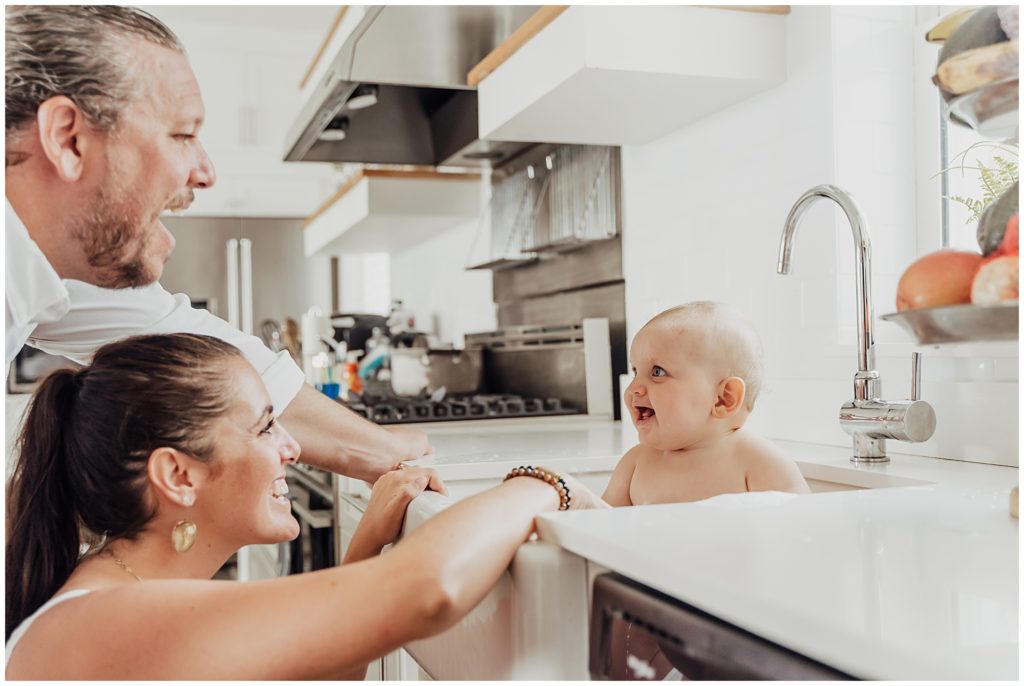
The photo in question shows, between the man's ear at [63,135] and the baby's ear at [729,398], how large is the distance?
0.87 m

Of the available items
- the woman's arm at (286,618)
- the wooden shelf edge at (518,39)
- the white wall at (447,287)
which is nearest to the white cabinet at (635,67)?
the wooden shelf edge at (518,39)

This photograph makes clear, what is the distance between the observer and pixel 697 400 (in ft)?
4.55

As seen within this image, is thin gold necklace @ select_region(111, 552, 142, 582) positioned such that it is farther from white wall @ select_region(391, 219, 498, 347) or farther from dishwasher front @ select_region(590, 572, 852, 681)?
white wall @ select_region(391, 219, 498, 347)

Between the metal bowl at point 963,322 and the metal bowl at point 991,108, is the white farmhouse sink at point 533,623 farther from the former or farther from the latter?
the metal bowl at point 991,108

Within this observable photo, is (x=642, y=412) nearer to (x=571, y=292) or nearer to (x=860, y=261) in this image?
(x=860, y=261)

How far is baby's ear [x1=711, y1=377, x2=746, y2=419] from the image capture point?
140 centimetres

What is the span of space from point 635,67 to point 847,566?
1.23 meters

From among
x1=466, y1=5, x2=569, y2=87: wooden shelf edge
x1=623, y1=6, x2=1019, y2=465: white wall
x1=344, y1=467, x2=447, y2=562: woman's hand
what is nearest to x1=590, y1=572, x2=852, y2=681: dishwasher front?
x1=344, y1=467, x2=447, y2=562: woman's hand

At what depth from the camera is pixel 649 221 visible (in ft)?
7.68

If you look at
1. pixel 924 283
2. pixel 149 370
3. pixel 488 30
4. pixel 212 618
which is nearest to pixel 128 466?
pixel 149 370

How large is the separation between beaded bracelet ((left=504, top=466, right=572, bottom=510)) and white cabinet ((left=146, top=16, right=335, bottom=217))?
14.0 feet

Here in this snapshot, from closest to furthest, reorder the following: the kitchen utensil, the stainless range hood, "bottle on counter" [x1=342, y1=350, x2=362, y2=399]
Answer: the stainless range hood, the kitchen utensil, "bottle on counter" [x1=342, y1=350, x2=362, y2=399]

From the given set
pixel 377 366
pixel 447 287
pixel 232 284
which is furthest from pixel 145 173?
pixel 232 284

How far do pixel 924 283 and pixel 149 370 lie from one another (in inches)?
28.1
